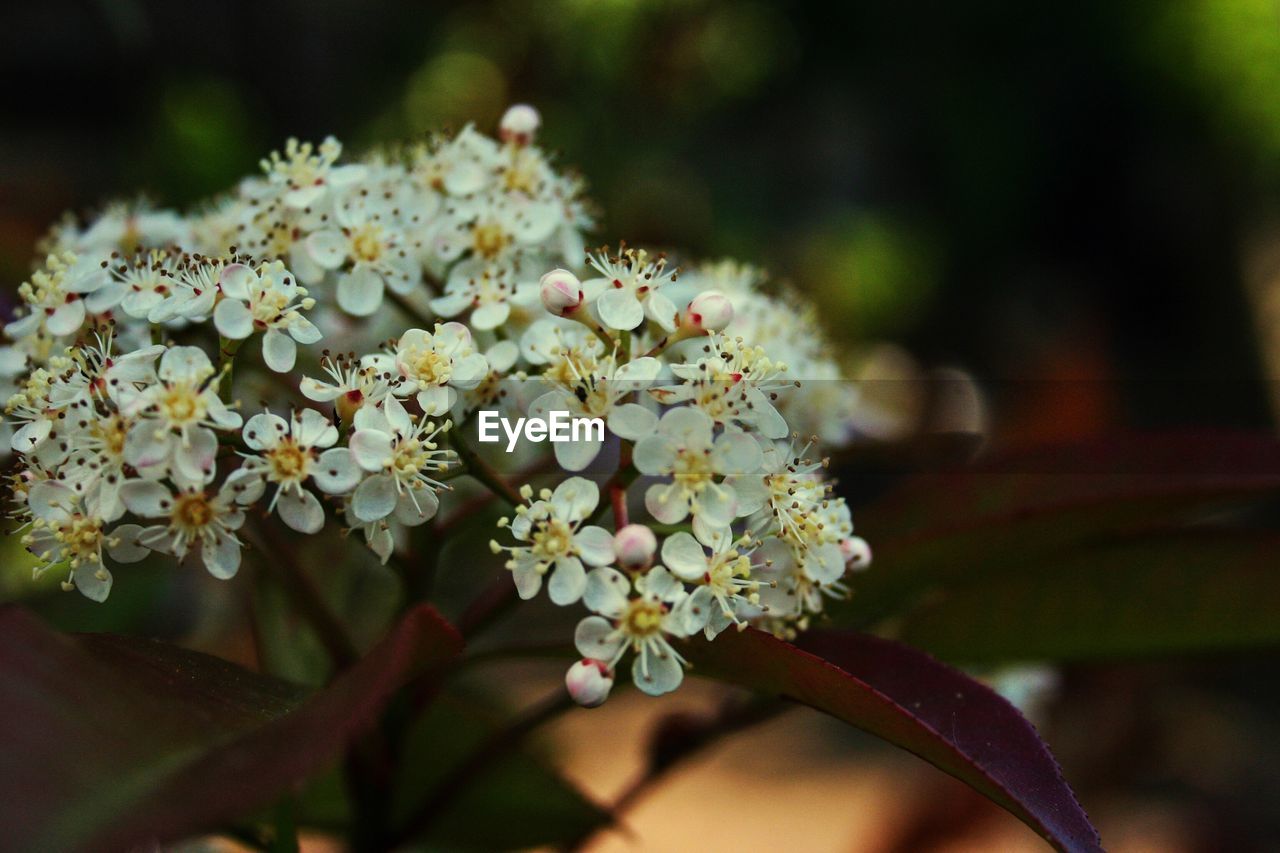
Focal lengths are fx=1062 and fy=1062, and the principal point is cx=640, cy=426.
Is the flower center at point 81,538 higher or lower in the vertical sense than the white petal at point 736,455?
lower

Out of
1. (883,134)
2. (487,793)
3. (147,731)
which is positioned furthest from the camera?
(883,134)

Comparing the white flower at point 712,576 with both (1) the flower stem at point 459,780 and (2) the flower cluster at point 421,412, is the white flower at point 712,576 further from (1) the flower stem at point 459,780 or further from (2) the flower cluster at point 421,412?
(1) the flower stem at point 459,780

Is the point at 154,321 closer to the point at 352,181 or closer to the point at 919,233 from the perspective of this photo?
the point at 352,181

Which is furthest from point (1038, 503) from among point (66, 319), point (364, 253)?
point (66, 319)

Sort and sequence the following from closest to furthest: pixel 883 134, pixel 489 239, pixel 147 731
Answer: pixel 147 731 → pixel 489 239 → pixel 883 134

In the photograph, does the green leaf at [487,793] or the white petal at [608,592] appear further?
the green leaf at [487,793]

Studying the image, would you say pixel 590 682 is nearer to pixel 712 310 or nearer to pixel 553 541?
pixel 553 541

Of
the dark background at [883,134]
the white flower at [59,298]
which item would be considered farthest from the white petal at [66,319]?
the dark background at [883,134]
